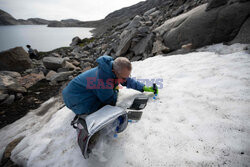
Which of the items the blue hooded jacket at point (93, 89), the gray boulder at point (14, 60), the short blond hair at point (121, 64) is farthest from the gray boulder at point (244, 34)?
the gray boulder at point (14, 60)

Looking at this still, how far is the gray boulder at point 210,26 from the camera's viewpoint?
14.9 feet

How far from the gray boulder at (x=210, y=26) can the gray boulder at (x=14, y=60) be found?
40.7 feet

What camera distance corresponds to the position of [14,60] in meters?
10.4

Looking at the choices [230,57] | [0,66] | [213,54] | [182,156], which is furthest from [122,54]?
[0,66]

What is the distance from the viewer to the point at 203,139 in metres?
1.82

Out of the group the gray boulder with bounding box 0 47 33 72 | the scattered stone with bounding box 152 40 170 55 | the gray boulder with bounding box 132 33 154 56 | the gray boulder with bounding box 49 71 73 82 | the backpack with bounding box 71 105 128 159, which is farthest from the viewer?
the gray boulder with bounding box 0 47 33 72

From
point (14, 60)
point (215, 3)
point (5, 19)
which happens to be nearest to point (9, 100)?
point (14, 60)

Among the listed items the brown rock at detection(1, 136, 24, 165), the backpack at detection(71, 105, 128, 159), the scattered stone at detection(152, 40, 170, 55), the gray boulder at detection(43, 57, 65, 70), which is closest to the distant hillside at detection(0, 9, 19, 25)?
the gray boulder at detection(43, 57, 65, 70)

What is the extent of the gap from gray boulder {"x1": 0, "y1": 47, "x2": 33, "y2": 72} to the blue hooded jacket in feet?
37.0

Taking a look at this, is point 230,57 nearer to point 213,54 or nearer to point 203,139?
point 213,54

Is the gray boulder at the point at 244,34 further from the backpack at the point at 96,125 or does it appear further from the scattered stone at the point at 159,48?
the backpack at the point at 96,125

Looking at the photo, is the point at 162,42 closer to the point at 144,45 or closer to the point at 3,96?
the point at 144,45

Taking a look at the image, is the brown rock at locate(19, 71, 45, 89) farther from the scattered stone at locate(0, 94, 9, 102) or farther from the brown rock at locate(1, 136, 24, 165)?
the brown rock at locate(1, 136, 24, 165)

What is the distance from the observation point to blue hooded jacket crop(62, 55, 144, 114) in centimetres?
255
